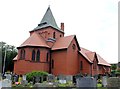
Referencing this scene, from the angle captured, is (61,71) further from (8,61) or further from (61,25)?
(8,61)

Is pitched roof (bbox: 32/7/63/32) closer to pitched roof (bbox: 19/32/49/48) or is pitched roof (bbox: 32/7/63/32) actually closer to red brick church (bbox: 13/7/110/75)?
red brick church (bbox: 13/7/110/75)

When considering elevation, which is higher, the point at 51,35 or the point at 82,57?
the point at 51,35

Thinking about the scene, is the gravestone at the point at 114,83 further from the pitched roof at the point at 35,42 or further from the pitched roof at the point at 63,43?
the pitched roof at the point at 35,42

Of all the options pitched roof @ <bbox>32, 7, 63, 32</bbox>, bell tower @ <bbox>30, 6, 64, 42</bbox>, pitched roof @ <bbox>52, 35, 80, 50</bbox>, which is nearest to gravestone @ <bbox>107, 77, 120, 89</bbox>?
pitched roof @ <bbox>52, 35, 80, 50</bbox>

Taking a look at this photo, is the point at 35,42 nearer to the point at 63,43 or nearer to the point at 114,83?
the point at 63,43

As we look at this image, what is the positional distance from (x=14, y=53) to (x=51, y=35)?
19675 mm

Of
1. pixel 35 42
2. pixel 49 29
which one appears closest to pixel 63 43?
pixel 35 42

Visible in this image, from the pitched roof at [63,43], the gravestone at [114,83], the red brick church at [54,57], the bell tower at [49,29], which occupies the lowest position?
the gravestone at [114,83]

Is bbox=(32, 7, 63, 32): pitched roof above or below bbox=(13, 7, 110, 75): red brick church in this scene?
above

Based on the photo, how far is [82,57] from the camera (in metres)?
38.2

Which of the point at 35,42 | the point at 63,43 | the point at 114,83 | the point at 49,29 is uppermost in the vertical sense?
the point at 49,29

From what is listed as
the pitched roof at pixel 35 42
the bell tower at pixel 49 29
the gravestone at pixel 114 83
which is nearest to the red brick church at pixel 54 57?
the pitched roof at pixel 35 42

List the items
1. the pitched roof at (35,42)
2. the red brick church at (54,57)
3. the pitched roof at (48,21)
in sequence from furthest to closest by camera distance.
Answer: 1. the pitched roof at (48,21)
2. the pitched roof at (35,42)
3. the red brick church at (54,57)

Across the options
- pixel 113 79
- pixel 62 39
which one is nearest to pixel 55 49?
pixel 62 39
